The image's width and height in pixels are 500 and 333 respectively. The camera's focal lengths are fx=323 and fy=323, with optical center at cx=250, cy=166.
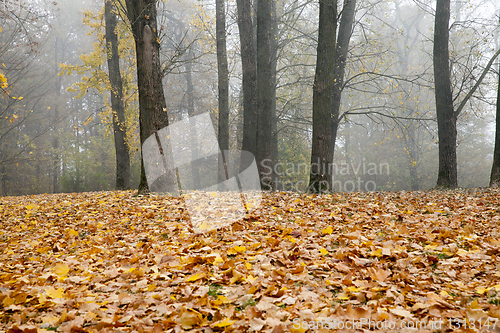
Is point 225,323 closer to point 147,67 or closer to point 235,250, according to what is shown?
point 235,250

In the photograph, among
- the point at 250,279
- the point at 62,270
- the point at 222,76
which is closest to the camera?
the point at 250,279

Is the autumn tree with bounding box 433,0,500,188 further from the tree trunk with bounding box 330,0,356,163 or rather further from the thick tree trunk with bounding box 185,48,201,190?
the thick tree trunk with bounding box 185,48,201,190

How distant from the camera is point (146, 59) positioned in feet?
21.5

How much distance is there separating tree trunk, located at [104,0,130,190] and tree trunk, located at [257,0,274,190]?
5.14m

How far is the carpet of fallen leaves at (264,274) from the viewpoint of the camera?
184cm

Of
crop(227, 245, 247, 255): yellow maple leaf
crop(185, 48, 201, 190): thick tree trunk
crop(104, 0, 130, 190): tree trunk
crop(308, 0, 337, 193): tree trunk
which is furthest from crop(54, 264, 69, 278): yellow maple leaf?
crop(185, 48, 201, 190): thick tree trunk

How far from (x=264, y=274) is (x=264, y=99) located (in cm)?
655

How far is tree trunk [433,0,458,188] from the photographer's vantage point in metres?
8.24

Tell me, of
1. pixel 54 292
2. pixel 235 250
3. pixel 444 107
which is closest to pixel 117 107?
pixel 235 250

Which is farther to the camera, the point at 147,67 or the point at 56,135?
the point at 56,135

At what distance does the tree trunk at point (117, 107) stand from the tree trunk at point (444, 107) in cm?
954

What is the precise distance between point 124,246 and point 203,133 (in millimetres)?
17780

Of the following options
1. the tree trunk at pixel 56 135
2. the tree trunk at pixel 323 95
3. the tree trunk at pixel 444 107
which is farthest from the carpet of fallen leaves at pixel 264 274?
the tree trunk at pixel 56 135

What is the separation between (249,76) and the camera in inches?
351
